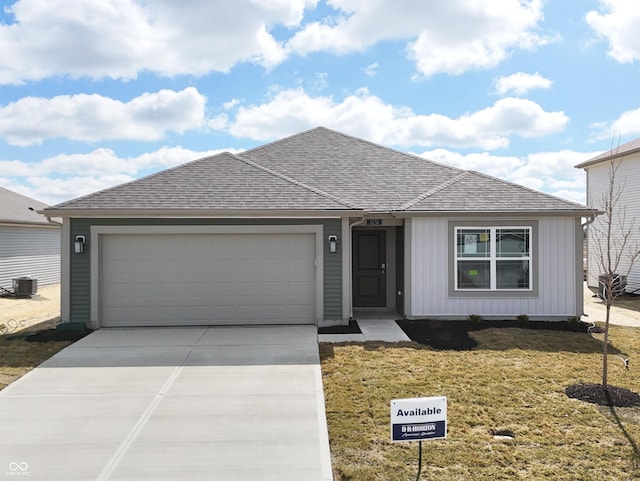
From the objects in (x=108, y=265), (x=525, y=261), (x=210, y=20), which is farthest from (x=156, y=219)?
(x=525, y=261)

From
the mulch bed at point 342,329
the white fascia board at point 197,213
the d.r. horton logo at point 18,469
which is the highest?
the white fascia board at point 197,213

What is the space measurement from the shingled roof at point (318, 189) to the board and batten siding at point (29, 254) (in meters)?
8.66

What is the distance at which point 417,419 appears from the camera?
3887 mm

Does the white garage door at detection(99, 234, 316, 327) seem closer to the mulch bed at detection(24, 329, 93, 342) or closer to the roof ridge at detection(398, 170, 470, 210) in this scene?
the mulch bed at detection(24, 329, 93, 342)

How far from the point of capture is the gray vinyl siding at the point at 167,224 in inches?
385

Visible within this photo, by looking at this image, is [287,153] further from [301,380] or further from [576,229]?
[301,380]

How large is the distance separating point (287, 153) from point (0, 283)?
10.8 m

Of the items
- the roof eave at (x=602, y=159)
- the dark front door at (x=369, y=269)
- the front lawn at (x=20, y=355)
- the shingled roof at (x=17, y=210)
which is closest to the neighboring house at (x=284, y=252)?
the dark front door at (x=369, y=269)

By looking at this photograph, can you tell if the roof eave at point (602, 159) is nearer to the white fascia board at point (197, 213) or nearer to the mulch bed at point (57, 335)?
the white fascia board at point (197, 213)

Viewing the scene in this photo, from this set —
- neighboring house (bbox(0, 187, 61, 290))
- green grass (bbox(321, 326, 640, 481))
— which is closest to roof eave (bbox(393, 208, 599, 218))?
green grass (bbox(321, 326, 640, 481))

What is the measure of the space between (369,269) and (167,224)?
5.15 m

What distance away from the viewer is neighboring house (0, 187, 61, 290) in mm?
16094

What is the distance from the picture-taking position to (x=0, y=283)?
15.7 metres

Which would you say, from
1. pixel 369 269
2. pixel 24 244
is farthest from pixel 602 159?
pixel 24 244
